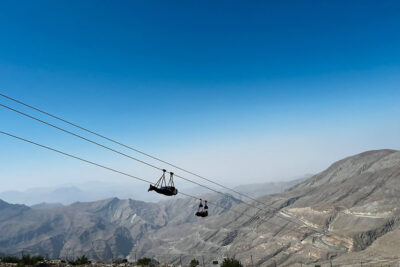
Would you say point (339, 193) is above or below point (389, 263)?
above

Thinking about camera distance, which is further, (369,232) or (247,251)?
(247,251)

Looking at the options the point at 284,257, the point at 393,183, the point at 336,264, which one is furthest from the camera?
the point at 393,183

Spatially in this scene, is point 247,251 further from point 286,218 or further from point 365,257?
point 365,257

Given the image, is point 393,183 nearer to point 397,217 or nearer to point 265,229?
point 397,217

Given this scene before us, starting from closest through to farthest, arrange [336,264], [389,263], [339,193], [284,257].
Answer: [389,263]
[336,264]
[284,257]
[339,193]

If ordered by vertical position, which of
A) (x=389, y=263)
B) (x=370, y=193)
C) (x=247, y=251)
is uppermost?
(x=370, y=193)

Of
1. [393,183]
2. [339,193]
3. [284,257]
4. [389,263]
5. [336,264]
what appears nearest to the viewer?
[389,263]

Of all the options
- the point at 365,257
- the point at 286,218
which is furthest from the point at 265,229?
the point at 365,257

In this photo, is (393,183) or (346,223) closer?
(346,223)

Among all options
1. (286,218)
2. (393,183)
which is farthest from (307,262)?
(393,183)
